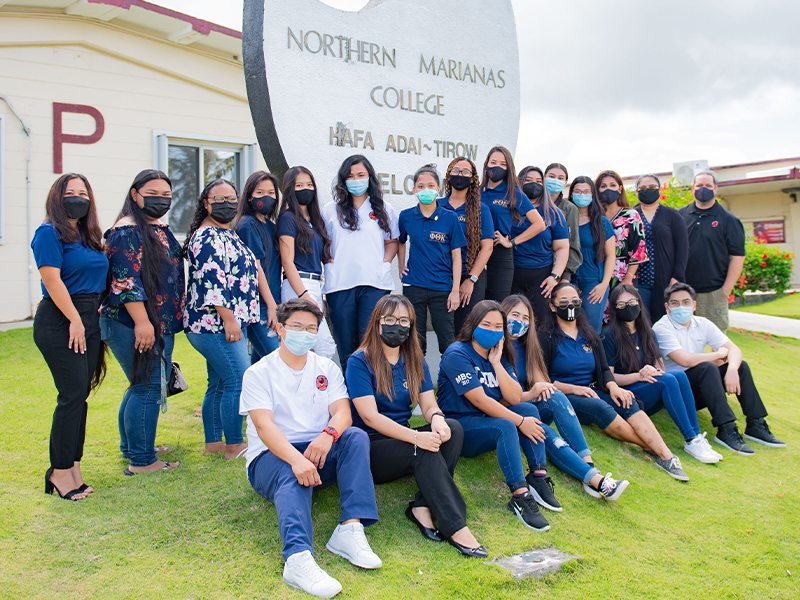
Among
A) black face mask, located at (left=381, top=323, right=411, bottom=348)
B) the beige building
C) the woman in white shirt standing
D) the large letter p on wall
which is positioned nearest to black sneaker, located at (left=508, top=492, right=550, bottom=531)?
black face mask, located at (left=381, top=323, right=411, bottom=348)

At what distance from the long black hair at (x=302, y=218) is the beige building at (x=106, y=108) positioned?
5.30 meters

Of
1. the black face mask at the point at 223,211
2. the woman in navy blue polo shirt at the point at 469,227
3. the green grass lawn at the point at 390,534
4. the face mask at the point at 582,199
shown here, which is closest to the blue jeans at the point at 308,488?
the green grass lawn at the point at 390,534

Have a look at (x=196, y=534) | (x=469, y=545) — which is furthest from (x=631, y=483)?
(x=196, y=534)

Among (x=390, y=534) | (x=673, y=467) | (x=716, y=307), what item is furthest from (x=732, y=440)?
(x=390, y=534)

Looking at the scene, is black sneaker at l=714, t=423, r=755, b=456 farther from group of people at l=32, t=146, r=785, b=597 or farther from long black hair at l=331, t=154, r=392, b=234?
long black hair at l=331, t=154, r=392, b=234

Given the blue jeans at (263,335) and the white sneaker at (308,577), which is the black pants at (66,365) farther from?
the white sneaker at (308,577)

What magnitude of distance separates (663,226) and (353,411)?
3643 mm

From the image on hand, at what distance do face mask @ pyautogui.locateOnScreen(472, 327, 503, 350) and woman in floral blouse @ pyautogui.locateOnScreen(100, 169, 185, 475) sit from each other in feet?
5.86

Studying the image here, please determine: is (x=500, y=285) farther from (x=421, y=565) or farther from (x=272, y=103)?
(x=421, y=565)

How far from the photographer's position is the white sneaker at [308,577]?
267cm

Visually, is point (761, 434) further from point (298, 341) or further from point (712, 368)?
point (298, 341)

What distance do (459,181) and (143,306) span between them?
239 centimetres

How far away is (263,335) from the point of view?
13.6 ft

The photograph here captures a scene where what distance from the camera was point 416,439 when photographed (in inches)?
133
